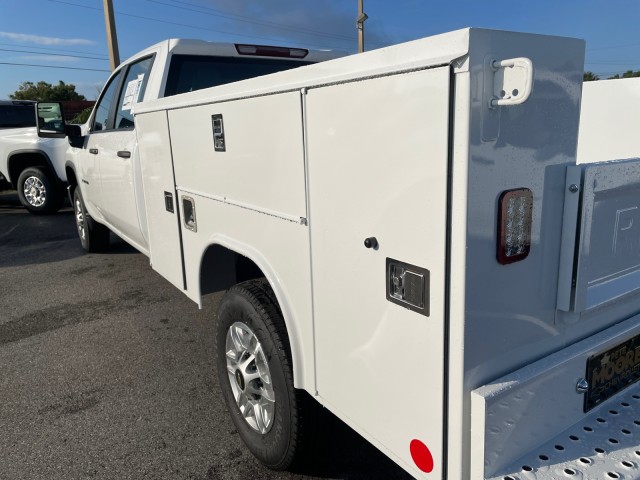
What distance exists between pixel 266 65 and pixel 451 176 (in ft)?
10.7

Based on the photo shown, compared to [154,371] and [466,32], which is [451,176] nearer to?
[466,32]

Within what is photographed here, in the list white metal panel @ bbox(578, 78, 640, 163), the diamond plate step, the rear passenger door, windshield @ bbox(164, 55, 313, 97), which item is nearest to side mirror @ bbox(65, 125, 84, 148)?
the rear passenger door

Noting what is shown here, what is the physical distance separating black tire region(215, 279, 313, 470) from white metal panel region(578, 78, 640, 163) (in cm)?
172

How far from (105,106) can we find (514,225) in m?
4.55

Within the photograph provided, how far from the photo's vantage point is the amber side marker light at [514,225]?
1.31 meters

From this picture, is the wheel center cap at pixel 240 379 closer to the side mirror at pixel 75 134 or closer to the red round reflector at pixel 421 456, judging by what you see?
the red round reflector at pixel 421 456

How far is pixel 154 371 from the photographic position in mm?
3529

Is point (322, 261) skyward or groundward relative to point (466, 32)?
groundward

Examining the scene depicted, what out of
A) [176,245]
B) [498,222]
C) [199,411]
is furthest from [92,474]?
[498,222]

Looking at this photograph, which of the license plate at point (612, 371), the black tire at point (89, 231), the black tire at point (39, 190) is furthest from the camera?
the black tire at point (39, 190)

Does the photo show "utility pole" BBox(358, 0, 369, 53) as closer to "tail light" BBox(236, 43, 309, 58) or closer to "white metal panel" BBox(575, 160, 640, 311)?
"tail light" BBox(236, 43, 309, 58)

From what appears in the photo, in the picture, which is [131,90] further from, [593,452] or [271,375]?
[593,452]

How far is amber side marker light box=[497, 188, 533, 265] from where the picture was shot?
4.29ft

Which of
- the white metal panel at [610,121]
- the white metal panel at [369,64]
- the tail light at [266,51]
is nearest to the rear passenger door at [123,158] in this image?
the tail light at [266,51]
